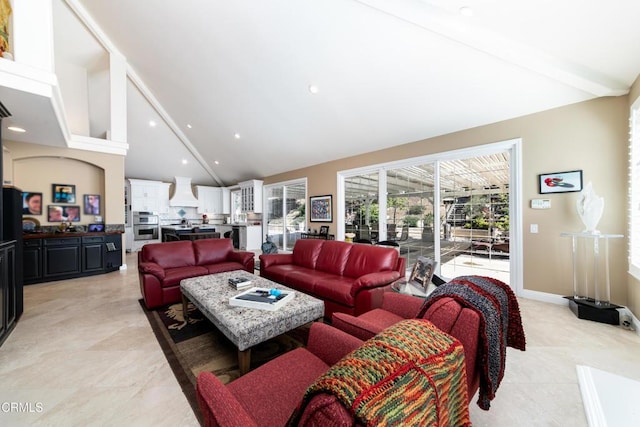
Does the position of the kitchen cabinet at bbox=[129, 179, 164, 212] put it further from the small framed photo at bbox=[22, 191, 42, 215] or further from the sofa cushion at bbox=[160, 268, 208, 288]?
the sofa cushion at bbox=[160, 268, 208, 288]

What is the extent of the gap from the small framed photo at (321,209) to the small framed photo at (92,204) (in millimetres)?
5087

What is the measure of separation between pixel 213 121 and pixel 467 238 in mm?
6493

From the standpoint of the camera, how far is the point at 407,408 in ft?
2.02

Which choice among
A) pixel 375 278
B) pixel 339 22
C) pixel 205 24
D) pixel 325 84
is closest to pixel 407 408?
pixel 375 278

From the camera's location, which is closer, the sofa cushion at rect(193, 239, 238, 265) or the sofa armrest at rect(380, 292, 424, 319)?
the sofa armrest at rect(380, 292, 424, 319)

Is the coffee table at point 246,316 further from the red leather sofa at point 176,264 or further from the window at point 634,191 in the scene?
the window at point 634,191

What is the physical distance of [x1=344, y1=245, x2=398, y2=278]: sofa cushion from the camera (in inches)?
118

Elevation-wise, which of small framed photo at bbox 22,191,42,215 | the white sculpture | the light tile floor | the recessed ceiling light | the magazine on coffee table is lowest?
the light tile floor

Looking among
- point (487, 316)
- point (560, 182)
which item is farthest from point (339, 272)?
point (560, 182)

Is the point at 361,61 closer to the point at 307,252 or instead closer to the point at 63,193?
the point at 307,252

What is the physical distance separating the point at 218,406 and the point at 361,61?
3929mm

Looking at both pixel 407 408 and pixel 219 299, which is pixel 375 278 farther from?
pixel 407 408

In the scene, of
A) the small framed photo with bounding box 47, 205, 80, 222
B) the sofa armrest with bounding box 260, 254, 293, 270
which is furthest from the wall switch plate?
the small framed photo with bounding box 47, 205, 80, 222

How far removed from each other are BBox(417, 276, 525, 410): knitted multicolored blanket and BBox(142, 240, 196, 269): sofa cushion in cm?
380
